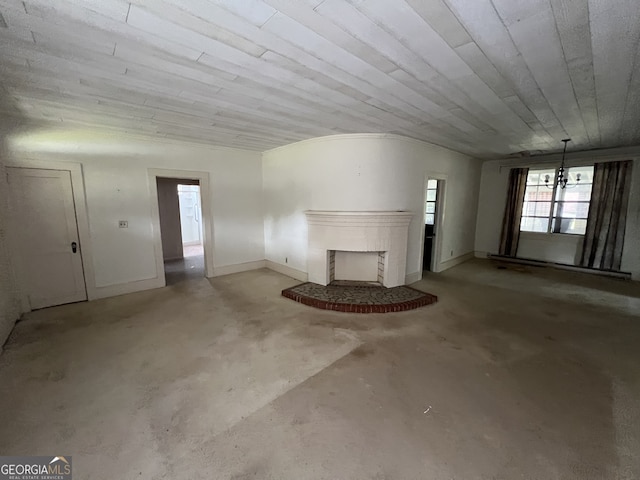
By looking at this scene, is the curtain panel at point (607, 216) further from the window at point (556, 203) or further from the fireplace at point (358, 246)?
the fireplace at point (358, 246)

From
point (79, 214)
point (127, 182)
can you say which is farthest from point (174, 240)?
point (79, 214)

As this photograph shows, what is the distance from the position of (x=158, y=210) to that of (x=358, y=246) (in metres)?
3.39

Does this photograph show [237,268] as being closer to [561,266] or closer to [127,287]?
[127,287]

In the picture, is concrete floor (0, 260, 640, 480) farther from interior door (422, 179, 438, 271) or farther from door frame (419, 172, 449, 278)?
interior door (422, 179, 438, 271)

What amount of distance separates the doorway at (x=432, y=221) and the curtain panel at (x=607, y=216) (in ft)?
10.4

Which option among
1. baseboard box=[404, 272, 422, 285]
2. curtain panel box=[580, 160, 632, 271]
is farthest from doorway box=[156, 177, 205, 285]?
curtain panel box=[580, 160, 632, 271]

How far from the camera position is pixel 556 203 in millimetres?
6027

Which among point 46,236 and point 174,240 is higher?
point 46,236

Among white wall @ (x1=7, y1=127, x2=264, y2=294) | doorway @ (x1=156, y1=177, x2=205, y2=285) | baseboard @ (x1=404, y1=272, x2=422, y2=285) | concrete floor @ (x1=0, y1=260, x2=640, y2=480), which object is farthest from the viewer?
doorway @ (x1=156, y1=177, x2=205, y2=285)

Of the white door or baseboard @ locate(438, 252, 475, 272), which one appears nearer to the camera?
the white door

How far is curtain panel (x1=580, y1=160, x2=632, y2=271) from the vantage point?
16.8 ft

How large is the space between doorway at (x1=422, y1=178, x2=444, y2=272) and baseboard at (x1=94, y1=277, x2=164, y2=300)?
4968 millimetres

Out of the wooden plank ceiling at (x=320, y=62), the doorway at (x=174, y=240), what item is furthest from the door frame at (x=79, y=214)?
the doorway at (x=174, y=240)

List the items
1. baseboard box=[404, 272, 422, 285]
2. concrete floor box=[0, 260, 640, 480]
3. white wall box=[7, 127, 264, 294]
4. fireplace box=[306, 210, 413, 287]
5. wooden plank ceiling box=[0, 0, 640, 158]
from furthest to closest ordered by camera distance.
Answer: baseboard box=[404, 272, 422, 285] → fireplace box=[306, 210, 413, 287] → white wall box=[7, 127, 264, 294] → concrete floor box=[0, 260, 640, 480] → wooden plank ceiling box=[0, 0, 640, 158]
